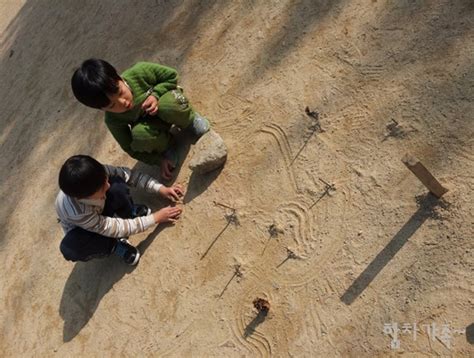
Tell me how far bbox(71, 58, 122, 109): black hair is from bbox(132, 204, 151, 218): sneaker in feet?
2.90

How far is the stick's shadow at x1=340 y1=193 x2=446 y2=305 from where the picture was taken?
2.38m

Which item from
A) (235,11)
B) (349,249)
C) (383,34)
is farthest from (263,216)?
(235,11)

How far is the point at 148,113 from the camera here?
2.91m

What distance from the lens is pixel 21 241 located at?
12.5ft

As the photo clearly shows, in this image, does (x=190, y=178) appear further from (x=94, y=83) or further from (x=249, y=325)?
(x=249, y=325)

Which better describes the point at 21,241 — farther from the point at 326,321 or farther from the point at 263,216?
the point at 326,321

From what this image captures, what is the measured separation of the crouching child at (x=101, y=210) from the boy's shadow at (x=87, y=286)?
0.39ft

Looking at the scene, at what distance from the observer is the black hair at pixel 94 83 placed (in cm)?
247

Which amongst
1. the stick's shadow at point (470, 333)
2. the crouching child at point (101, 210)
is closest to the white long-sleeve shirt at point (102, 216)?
the crouching child at point (101, 210)

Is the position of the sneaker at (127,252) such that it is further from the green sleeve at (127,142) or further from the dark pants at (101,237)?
the green sleeve at (127,142)

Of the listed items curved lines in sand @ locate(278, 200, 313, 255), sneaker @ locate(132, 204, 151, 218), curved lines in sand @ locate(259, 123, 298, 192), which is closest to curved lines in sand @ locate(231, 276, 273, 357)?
curved lines in sand @ locate(278, 200, 313, 255)

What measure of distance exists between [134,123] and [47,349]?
5.72 ft

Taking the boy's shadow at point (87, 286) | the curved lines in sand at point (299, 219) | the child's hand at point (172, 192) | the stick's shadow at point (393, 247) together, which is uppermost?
the child's hand at point (172, 192)

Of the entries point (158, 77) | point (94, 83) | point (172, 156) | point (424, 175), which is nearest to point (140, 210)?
point (172, 156)
